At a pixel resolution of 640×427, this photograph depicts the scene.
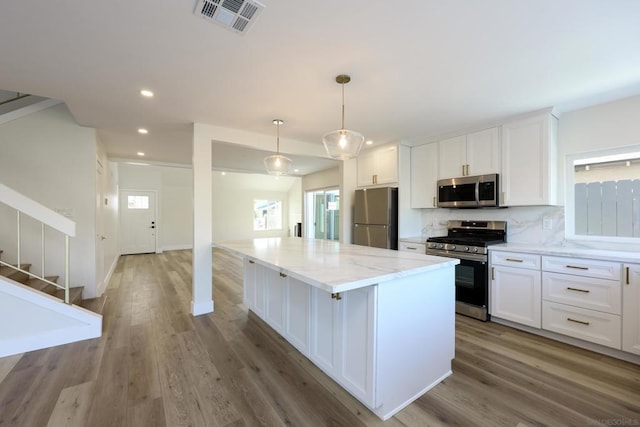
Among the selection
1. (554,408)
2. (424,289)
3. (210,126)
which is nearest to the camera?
(554,408)

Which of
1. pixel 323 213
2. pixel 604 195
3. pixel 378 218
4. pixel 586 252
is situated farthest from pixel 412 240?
pixel 323 213

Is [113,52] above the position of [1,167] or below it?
above

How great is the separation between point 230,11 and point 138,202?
311 inches

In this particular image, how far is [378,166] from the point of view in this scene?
4.38 m

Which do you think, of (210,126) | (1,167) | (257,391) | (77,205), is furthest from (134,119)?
(257,391)

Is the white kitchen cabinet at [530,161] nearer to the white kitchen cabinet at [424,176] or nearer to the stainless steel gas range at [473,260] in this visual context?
the stainless steel gas range at [473,260]

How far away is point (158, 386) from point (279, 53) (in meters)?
2.48

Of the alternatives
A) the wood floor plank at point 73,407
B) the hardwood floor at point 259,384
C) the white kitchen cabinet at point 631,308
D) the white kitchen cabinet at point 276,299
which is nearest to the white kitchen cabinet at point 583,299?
the white kitchen cabinet at point 631,308

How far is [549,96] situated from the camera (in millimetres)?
2527

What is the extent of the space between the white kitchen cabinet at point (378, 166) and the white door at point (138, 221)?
651cm

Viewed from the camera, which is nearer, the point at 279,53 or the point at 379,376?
the point at 379,376

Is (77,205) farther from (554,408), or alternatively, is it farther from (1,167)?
(554,408)

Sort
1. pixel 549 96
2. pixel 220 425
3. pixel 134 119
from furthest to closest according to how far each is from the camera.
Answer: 1. pixel 134 119
2. pixel 549 96
3. pixel 220 425

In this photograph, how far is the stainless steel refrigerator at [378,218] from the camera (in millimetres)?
4066
